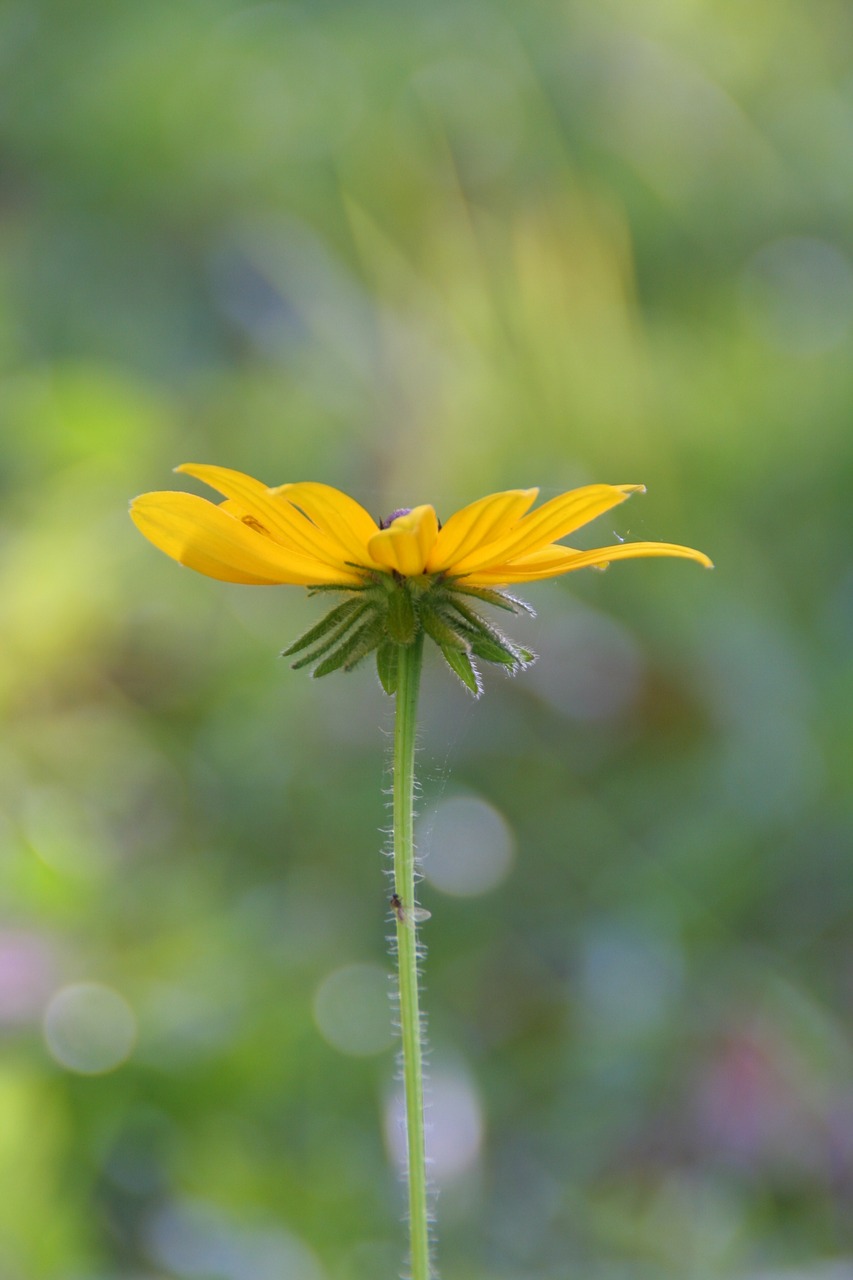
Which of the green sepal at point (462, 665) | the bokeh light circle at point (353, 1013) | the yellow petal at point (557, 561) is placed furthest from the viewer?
the bokeh light circle at point (353, 1013)

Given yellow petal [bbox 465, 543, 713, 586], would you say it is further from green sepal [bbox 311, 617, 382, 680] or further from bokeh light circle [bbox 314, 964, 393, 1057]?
bokeh light circle [bbox 314, 964, 393, 1057]

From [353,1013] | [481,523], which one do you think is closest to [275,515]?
[481,523]

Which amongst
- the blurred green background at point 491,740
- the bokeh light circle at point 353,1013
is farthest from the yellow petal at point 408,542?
the bokeh light circle at point 353,1013

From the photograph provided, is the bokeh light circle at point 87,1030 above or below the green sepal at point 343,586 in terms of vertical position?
below

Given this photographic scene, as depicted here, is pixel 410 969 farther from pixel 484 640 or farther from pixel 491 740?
pixel 491 740

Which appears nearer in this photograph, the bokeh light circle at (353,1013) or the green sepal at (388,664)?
the green sepal at (388,664)

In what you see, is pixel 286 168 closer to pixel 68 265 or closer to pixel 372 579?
pixel 68 265

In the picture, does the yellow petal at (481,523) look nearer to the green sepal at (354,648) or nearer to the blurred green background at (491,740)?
the green sepal at (354,648)
